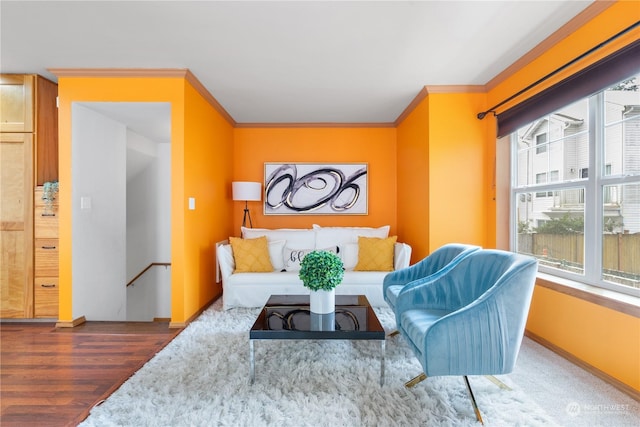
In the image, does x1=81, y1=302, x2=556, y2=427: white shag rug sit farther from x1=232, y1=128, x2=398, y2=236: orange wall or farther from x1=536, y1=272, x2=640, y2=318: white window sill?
x1=232, y1=128, x2=398, y2=236: orange wall

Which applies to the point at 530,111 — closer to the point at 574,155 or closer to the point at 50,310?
the point at 574,155

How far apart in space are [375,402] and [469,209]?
8.02ft

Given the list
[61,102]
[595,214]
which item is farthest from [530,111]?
[61,102]

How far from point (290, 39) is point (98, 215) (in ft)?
9.37

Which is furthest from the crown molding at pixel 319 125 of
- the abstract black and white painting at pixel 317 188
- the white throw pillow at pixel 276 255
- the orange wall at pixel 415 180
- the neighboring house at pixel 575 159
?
the neighboring house at pixel 575 159

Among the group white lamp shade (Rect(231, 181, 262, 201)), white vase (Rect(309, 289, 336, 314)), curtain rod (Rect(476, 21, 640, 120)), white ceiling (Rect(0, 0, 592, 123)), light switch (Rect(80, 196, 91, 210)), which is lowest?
white vase (Rect(309, 289, 336, 314))

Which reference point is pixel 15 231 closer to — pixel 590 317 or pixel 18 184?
pixel 18 184

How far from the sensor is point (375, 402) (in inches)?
71.2

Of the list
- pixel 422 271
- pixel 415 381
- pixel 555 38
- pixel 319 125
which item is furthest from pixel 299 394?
pixel 319 125

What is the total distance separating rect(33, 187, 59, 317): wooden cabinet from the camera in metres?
3.18

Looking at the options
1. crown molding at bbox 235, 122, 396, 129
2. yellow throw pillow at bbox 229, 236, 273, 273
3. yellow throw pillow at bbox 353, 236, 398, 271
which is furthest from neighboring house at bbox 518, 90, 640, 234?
yellow throw pillow at bbox 229, 236, 273, 273

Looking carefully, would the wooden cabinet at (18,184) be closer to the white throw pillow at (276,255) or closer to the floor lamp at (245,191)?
the floor lamp at (245,191)

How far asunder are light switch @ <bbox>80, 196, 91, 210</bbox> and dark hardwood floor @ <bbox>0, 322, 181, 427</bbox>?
1.22 meters

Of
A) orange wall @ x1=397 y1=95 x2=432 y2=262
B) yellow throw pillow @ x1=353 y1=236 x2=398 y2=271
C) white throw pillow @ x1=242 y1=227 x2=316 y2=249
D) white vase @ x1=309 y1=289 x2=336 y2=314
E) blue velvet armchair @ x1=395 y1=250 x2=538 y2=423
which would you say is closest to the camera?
blue velvet armchair @ x1=395 y1=250 x2=538 y2=423
